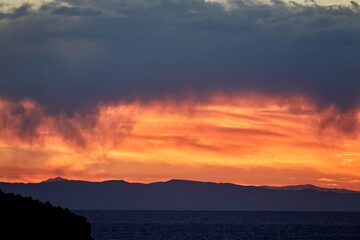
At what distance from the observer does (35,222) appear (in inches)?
2128

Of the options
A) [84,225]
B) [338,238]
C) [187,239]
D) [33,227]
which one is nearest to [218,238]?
[187,239]

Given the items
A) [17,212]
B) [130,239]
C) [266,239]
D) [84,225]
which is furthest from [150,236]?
[17,212]

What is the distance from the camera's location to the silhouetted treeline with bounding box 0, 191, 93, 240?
1977 inches

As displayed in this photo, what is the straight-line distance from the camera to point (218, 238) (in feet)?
450

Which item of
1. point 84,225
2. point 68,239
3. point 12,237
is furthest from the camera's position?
point 84,225

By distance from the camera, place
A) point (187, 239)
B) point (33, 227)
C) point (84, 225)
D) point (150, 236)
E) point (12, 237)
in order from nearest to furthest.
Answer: point (12, 237)
point (33, 227)
point (84, 225)
point (187, 239)
point (150, 236)

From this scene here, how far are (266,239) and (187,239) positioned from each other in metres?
18.0

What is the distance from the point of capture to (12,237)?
48.4 metres

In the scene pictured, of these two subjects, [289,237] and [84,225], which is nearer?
[84,225]

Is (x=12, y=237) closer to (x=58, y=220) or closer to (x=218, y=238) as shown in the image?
(x=58, y=220)

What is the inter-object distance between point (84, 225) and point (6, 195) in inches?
343

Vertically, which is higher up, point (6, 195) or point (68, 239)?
point (6, 195)

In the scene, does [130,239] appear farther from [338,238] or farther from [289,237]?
[338,238]

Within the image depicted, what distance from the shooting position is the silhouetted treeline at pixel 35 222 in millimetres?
50219
